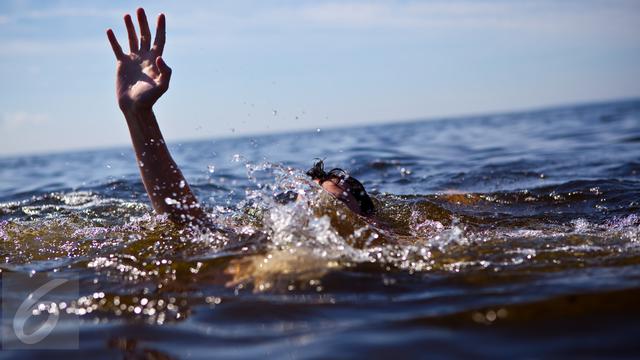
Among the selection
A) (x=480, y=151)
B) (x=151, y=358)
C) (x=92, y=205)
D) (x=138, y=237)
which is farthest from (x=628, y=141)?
(x=151, y=358)

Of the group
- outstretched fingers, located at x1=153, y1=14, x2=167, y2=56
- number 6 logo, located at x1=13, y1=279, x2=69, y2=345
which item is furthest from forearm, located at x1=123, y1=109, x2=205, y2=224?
number 6 logo, located at x1=13, y1=279, x2=69, y2=345

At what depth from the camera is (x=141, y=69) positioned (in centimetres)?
434

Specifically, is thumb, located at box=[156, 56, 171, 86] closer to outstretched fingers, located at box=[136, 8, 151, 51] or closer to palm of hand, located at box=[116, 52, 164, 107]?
palm of hand, located at box=[116, 52, 164, 107]

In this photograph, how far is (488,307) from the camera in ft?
9.78

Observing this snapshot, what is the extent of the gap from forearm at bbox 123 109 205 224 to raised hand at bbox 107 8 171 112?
0.28ft

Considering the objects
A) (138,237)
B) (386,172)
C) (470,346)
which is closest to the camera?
(470,346)

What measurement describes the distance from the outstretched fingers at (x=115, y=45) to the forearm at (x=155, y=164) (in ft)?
1.45

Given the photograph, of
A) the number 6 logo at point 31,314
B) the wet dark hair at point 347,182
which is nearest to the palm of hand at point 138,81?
the number 6 logo at point 31,314

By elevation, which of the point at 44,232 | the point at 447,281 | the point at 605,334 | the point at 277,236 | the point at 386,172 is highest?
the point at 386,172

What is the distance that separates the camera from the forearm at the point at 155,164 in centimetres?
422

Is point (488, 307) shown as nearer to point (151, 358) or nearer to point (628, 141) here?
point (151, 358)

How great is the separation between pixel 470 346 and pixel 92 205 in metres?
6.19

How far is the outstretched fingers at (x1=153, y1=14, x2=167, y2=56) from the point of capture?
14.8 feet

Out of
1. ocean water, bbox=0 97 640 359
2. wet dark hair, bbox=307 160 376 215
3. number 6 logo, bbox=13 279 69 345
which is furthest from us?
wet dark hair, bbox=307 160 376 215
